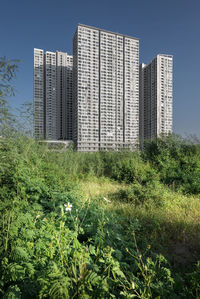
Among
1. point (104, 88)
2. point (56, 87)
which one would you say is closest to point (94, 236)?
point (56, 87)

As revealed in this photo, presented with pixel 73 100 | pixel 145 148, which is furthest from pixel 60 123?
pixel 145 148

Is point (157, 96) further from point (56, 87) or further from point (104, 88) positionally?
point (56, 87)

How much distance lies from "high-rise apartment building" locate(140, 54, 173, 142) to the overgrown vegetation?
4117cm

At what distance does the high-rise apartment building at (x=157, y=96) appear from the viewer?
147 ft

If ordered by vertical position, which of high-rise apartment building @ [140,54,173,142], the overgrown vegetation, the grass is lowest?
the grass

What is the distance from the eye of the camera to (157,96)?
44.8 metres

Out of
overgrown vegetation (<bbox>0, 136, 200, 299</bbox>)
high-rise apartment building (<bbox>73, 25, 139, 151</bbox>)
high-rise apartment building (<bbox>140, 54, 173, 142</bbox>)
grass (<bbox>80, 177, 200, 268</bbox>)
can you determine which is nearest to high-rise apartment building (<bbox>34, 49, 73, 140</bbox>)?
high-rise apartment building (<bbox>73, 25, 139, 151</bbox>)

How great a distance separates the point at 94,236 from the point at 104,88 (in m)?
46.8

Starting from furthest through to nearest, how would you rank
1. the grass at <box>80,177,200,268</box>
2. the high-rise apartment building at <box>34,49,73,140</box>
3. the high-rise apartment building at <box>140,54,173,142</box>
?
the high-rise apartment building at <box>140,54,173,142</box>
the high-rise apartment building at <box>34,49,73,140</box>
the grass at <box>80,177,200,268</box>

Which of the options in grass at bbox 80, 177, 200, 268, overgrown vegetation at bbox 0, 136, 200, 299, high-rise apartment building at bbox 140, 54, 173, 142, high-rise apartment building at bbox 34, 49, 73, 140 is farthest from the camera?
high-rise apartment building at bbox 140, 54, 173, 142

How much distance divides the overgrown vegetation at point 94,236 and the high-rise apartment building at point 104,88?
36.3 metres

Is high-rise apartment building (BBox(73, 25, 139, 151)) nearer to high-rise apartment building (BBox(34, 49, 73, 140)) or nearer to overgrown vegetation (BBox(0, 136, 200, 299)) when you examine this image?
high-rise apartment building (BBox(34, 49, 73, 140))

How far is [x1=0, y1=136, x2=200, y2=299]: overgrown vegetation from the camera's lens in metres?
1.16

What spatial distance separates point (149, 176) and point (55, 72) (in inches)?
1808
